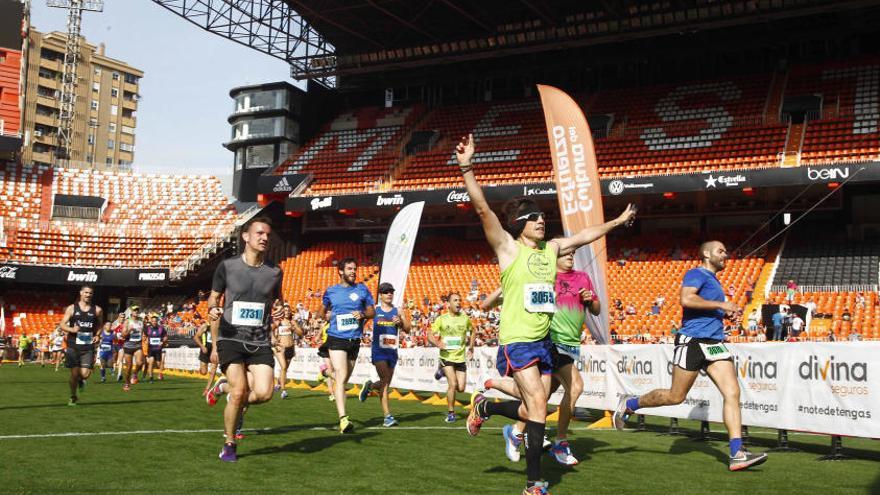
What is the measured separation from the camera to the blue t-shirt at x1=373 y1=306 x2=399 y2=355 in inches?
468

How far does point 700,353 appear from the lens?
7961 mm

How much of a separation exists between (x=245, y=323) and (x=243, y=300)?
0.22 meters

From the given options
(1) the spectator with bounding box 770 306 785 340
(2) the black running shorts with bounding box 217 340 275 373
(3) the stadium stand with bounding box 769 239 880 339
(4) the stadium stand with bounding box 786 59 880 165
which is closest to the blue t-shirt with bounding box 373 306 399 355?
(2) the black running shorts with bounding box 217 340 275 373

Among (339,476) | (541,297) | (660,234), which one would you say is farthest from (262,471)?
(660,234)

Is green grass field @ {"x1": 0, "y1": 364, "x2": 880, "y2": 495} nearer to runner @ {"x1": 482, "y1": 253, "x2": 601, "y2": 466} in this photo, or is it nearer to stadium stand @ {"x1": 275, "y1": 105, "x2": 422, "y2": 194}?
runner @ {"x1": 482, "y1": 253, "x2": 601, "y2": 466}

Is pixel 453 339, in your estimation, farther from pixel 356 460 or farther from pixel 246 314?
pixel 246 314

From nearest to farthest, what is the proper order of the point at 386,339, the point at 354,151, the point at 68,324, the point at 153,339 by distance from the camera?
the point at 386,339 → the point at 68,324 → the point at 153,339 → the point at 354,151

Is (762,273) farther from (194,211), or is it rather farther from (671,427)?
(194,211)

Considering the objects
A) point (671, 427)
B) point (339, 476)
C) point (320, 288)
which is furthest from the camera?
point (320, 288)

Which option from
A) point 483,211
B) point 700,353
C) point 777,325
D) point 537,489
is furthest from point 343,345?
point 777,325

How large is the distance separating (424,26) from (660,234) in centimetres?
1445

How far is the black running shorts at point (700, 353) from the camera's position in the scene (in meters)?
7.90

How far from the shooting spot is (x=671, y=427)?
1146 cm

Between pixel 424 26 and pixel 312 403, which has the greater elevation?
pixel 424 26
